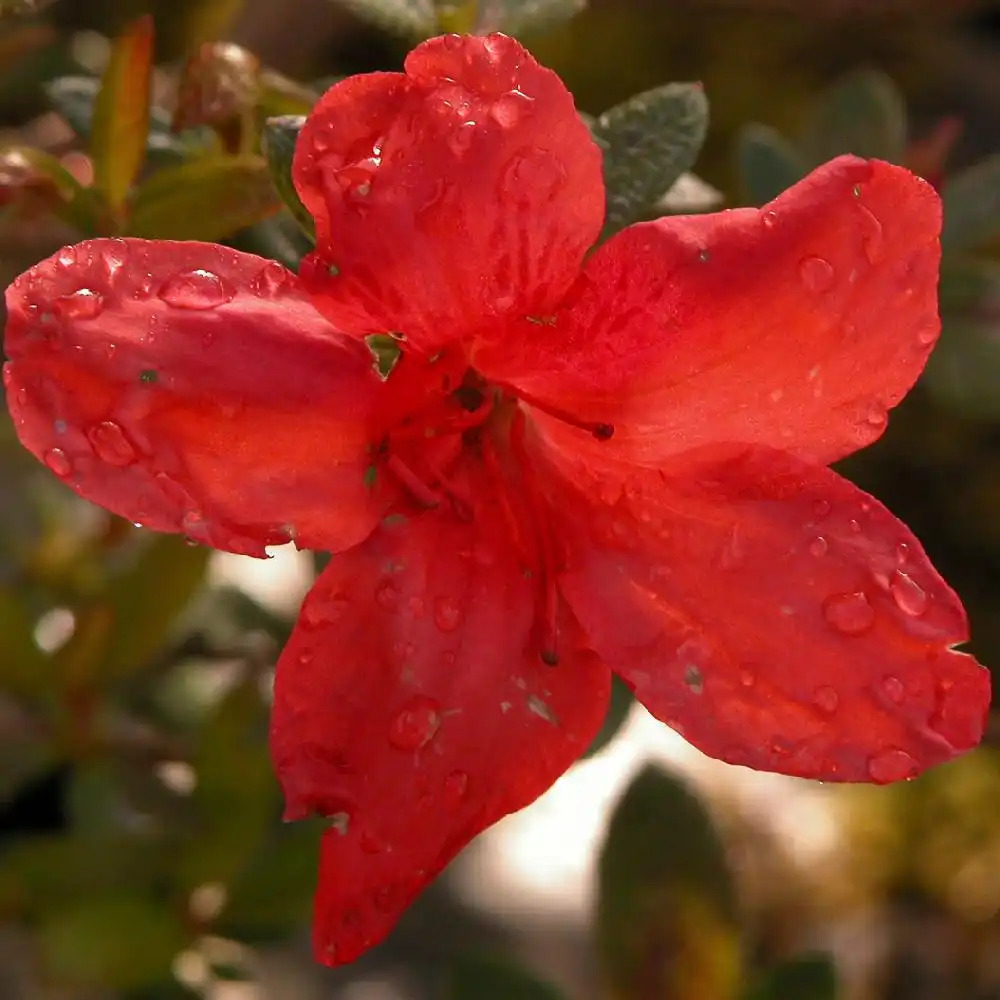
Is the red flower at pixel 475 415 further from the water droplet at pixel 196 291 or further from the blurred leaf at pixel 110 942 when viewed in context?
the blurred leaf at pixel 110 942

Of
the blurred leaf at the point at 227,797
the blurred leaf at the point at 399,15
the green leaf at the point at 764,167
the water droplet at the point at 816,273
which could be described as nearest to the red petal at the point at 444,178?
the water droplet at the point at 816,273

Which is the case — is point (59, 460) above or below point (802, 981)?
above

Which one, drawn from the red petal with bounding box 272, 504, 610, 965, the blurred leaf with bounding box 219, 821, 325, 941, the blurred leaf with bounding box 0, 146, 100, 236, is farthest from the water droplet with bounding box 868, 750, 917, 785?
the blurred leaf with bounding box 219, 821, 325, 941

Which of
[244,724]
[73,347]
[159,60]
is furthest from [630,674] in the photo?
[159,60]

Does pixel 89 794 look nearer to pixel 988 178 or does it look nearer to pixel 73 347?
pixel 73 347

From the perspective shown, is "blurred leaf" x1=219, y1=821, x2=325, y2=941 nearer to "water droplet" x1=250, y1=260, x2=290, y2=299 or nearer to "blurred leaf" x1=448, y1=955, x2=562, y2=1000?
"blurred leaf" x1=448, y1=955, x2=562, y2=1000

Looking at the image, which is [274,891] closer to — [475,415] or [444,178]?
[475,415]

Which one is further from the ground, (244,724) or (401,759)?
(401,759)

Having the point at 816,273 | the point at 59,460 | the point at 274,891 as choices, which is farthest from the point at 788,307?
the point at 274,891
